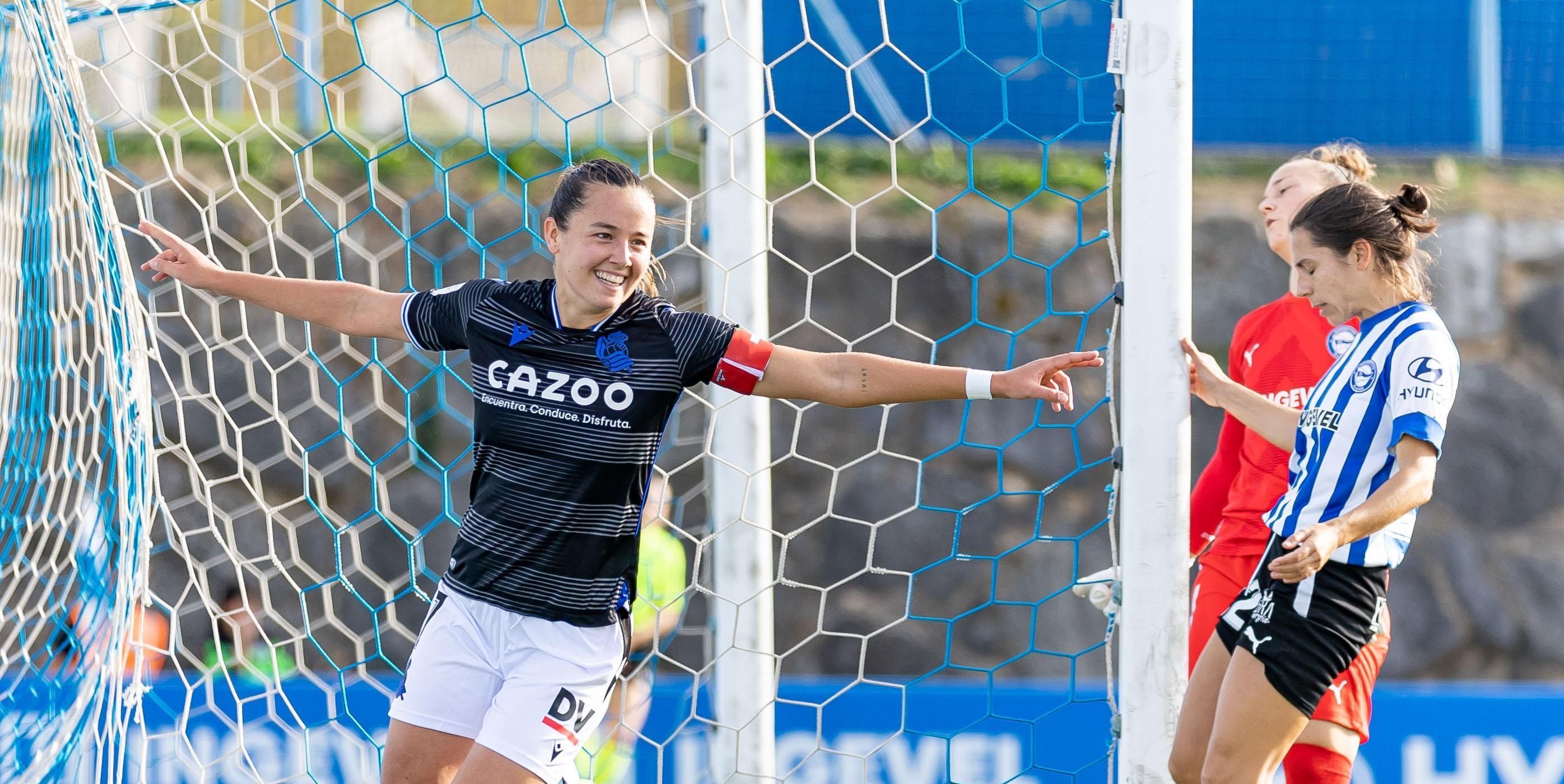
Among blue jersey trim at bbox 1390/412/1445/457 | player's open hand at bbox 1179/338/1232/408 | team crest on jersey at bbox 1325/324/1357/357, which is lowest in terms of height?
blue jersey trim at bbox 1390/412/1445/457

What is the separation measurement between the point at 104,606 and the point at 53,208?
0.93m

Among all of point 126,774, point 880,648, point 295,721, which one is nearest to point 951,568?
point 880,648

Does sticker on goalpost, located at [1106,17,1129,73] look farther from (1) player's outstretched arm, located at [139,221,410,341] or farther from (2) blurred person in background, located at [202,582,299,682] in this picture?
(2) blurred person in background, located at [202,582,299,682]

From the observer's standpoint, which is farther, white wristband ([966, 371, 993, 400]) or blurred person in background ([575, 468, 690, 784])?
blurred person in background ([575, 468, 690, 784])

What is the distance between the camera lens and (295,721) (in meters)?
3.46

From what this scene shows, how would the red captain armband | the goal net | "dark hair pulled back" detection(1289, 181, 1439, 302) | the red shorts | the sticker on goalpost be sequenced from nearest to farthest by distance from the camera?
"dark hair pulled back" detection(1289, 181, 1439, 302) → the red captain armband → the red shorts → the sticker on goalpost → the goal net

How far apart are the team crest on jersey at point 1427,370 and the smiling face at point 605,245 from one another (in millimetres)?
1202

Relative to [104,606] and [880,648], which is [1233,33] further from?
[104,606]

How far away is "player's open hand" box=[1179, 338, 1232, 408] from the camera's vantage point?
237cm

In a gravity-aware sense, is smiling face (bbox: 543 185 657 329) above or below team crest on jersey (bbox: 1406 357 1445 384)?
above

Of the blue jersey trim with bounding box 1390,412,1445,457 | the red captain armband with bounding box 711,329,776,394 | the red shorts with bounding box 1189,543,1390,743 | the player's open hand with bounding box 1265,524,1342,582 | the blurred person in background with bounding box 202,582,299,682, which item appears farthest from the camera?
the blurred person in background with bounding box 202,582,299,682

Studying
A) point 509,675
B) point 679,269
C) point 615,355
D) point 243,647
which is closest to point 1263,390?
point 615,355

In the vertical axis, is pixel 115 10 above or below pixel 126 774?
above

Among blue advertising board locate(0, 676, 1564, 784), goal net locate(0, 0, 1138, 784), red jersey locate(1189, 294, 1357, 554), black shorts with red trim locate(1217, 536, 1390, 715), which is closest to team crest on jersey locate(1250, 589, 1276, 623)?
black shorts with red trim locate(1217, 536, 1390, 715)
